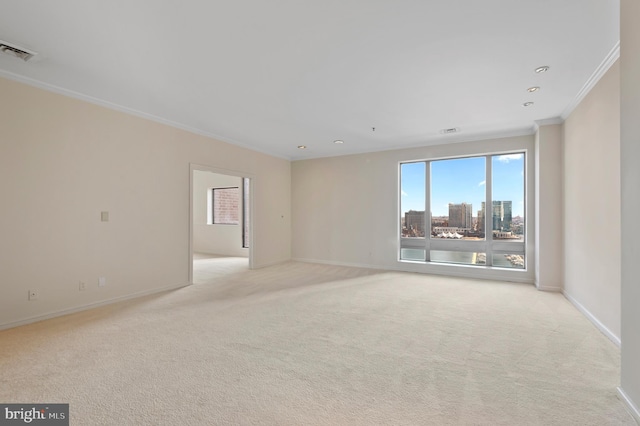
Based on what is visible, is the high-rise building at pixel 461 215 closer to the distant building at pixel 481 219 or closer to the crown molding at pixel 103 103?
the distant building at pixel 481 219

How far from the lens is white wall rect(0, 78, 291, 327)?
3.08 meters

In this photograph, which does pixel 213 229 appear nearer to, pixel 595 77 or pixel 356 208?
pixel 356 208

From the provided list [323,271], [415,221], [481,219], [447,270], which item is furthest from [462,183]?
[323,271]

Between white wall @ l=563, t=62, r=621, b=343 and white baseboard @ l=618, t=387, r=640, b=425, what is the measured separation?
1185 millimetres

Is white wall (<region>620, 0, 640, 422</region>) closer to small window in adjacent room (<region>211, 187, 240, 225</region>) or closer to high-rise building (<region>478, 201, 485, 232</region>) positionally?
high-rise building (<region>478, 201, 485, 232</region>)

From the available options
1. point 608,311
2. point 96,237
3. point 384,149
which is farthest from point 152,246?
point 608,311

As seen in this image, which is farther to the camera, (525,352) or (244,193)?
(244,193)

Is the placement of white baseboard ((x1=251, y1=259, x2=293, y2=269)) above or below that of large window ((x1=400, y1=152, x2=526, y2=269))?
below

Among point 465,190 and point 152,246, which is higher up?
point 465,190

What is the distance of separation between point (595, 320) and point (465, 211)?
113 inches

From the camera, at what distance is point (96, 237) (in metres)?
3.74

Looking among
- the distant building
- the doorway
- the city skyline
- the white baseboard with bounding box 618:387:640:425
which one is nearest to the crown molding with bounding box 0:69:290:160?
the doorway

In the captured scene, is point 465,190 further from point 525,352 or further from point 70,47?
point 70,47

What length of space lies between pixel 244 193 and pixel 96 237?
5021mm
